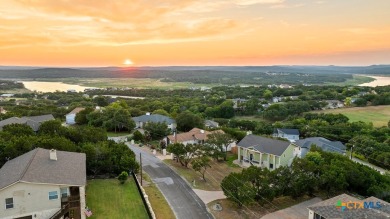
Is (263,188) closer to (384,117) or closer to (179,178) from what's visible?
(179,178)

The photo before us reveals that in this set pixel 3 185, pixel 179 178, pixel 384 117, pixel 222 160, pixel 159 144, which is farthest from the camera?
pixel 384 117

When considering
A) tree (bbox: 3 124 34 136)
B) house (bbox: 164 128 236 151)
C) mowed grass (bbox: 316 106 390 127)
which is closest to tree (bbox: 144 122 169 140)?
house (bbox: 164 128 236 151)

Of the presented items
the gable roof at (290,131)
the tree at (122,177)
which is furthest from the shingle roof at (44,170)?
the gable roof at (290,131)

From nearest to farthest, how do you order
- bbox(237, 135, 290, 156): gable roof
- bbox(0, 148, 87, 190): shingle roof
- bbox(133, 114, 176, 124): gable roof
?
bbox(0, 148, 87, 190): shingle roof
bbox(237, 135, 290, 156): gable roof
bbox(133, 114, 176, 124): gable roof

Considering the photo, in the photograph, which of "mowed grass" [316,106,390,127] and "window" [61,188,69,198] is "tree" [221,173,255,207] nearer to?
"window" [61,188,69,198]

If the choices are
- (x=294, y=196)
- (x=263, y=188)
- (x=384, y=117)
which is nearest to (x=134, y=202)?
(x=263, y=188)

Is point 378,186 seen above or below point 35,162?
below

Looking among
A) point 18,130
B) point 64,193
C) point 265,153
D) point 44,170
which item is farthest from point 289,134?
point 44,170
